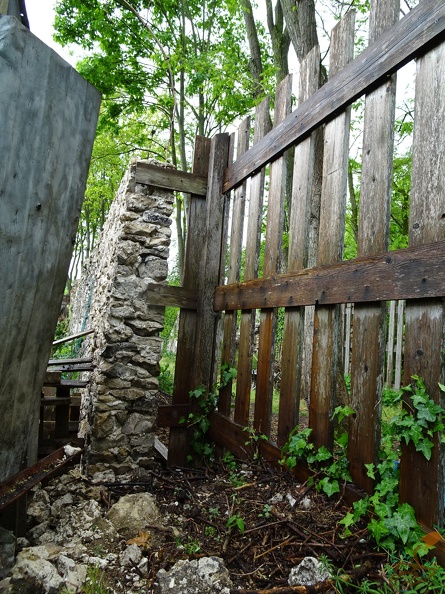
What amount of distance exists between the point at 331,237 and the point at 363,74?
898 millimetres

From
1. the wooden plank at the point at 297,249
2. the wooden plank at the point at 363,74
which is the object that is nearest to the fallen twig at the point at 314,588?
the wooden plank at the point at 297,249

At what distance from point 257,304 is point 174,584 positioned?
1857mm

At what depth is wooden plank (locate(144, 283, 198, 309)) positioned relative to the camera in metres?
3.70

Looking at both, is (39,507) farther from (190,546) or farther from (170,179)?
(170,179)

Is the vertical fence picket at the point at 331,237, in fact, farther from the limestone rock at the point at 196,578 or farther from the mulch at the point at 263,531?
the limestone rock at the point at 196,578

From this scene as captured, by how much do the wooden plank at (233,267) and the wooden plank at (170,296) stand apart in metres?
0.43

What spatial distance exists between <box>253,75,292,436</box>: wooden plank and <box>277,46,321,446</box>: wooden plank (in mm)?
184

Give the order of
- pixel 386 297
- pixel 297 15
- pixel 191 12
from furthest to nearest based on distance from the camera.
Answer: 1. pixel 191 12
2. pixel 297 15
3. pixel 386 297

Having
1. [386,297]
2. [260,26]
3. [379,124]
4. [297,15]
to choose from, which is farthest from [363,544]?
[260,26]

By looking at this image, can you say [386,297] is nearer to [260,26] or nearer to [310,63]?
[310,63]

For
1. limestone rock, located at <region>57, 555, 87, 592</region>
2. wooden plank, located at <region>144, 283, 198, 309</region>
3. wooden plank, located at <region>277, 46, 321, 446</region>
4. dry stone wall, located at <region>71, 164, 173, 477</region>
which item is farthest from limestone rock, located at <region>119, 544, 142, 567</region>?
wooden plank, located at <region>144, 283, 198, 309</region>

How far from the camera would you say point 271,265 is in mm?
3039

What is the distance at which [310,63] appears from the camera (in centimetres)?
278

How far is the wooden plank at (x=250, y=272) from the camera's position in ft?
10.7
